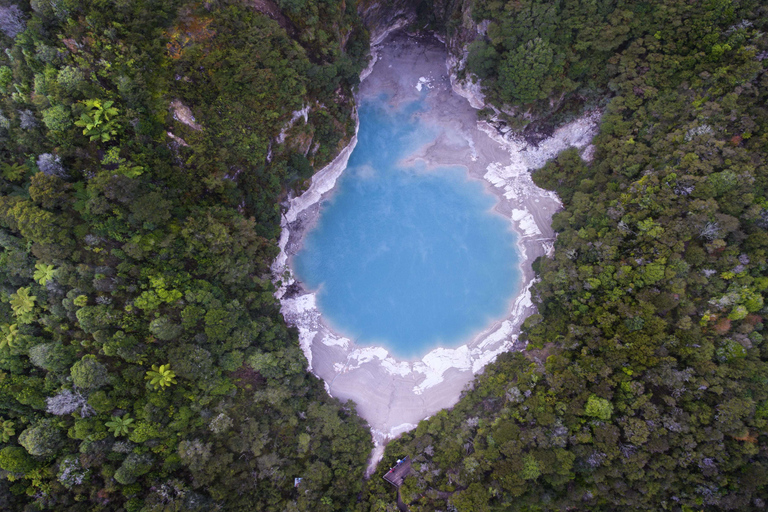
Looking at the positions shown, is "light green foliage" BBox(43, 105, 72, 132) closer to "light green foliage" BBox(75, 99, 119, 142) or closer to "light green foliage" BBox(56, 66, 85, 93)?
"light green foliage" BBox(75, 99, 119, 142)

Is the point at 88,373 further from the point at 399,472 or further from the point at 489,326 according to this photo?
the point at 489,326

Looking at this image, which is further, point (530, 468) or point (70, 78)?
point (530, 468)

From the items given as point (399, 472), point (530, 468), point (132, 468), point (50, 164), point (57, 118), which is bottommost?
point (399, 472)

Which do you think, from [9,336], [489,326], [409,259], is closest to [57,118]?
[9,336]

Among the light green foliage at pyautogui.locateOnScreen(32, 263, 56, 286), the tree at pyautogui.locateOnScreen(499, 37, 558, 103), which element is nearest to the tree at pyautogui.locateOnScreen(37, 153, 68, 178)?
the light green foliage at pyautogui.locateOnScreen(32, 263, 56, 286)

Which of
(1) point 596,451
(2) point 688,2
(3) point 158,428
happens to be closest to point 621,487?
(1) point 596,451

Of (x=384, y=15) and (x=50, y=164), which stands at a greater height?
(x=50, y=164)

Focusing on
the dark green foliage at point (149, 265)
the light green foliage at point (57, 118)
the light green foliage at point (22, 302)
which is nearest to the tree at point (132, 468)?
the dark green foliage at point (149, 265)

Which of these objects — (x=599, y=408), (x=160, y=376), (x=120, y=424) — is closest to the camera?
(x=120, y=424)
